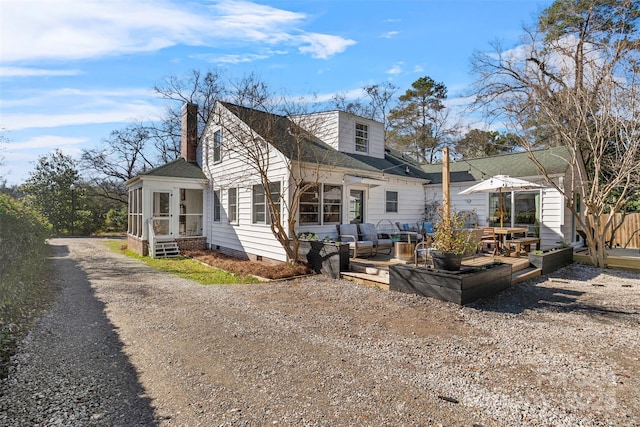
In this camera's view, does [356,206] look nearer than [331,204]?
No

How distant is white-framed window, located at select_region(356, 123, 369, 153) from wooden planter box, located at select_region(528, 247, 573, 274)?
7.42m

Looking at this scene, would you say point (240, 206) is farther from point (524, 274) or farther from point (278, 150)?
point (524, 274)

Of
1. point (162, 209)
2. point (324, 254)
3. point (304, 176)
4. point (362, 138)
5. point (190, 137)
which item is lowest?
point (324, 254)

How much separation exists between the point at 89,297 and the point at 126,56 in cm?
600

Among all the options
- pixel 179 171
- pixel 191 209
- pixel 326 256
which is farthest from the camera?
pixel 191 209

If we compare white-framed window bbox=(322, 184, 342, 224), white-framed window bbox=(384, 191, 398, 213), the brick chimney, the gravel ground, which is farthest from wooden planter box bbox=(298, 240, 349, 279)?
the brick chimney

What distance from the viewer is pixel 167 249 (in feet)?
43.2

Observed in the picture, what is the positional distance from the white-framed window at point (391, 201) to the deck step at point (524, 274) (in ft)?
17.1

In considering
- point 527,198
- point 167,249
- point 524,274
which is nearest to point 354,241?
point 524,274

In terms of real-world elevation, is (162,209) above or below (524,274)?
above

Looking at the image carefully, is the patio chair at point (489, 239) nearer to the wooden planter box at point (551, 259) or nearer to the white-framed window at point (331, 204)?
the wooden planter box at point (551, 259)

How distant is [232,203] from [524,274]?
9.77 meters

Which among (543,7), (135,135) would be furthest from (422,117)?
(135,135)

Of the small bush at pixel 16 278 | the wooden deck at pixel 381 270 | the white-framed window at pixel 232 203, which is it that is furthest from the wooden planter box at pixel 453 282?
the white-framed window at pixel 232 203
